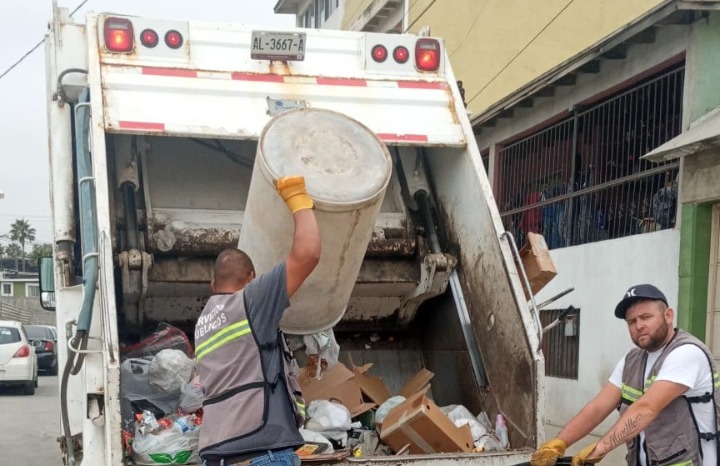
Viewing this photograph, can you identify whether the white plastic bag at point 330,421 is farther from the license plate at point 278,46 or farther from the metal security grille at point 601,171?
the metal security grille at point 601,171

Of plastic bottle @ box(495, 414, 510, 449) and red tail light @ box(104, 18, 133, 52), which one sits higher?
red tail light @ box(104, 18, 133, 52)

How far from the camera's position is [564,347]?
920 centimetres

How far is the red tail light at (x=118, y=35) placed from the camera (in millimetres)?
4238

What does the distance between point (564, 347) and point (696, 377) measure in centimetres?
638

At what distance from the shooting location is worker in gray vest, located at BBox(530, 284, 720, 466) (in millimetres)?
2891

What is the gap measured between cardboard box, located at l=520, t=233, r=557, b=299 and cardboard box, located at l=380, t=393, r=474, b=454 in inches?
31.3

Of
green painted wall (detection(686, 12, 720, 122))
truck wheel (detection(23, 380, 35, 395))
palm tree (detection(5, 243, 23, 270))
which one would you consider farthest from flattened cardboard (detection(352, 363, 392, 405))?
palm tree (detection(5, 243, 23, 270))

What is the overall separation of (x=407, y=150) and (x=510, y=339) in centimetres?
127

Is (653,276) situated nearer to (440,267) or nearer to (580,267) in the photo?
(580,267)

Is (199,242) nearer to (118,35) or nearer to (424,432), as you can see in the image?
(118,35)

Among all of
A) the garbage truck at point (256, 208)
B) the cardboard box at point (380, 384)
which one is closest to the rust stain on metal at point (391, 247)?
the garbage truck at point (256, 208)

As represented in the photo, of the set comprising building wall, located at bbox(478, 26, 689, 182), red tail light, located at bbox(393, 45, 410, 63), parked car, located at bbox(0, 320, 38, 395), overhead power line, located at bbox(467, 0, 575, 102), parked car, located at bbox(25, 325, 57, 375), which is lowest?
parked car, located at bbox(25, 325, 57, 375)

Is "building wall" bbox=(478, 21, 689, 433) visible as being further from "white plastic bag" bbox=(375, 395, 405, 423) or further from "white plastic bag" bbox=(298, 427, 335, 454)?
"white plastic bag" bbox=(298, 427, 335, 454)

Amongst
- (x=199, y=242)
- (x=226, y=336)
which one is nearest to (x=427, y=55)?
(x=199, y=242)
